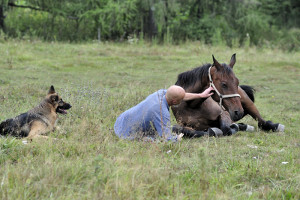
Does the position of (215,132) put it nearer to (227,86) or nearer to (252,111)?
(227,86)

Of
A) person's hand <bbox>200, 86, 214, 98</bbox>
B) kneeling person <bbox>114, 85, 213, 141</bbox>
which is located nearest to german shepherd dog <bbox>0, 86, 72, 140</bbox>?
kneeling person <bbox>114, 85, 213, 141</bbox>

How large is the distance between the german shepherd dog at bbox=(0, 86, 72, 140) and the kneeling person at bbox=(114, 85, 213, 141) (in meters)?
1.21

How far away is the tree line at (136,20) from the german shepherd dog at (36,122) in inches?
563

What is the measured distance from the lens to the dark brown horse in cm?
664

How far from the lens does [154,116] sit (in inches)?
240

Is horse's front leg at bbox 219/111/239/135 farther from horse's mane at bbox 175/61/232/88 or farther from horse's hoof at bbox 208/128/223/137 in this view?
horse's mane at bbox 175/61/232/88

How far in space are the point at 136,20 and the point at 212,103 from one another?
15.6 metres

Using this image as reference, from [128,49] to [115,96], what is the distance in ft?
30.4

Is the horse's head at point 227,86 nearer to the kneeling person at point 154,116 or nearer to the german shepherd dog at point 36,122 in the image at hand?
the kneeling person at point 154,116

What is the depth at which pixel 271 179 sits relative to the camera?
465cm

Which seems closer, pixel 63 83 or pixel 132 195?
pixel 132 195

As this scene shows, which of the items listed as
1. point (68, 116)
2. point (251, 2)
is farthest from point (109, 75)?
point (251, 2)

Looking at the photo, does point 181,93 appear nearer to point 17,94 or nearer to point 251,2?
point 17,94

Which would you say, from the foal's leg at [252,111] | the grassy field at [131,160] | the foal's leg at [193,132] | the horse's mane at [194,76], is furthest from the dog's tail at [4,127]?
the foal's leg at [252,111]
